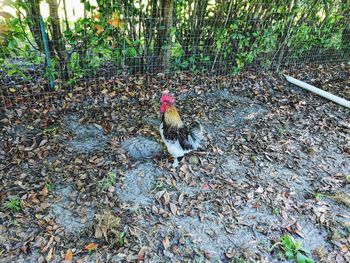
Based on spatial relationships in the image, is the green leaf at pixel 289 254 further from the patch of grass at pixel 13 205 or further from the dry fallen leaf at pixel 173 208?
the patch of grass at pixel 13 205

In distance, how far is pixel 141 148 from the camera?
3.33 meters

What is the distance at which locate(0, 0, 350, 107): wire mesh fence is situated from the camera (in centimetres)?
366

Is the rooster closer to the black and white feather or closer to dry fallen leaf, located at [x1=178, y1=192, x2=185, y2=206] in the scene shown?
the black and white feather

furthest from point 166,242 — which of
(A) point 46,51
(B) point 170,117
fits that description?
(A) point 46,51

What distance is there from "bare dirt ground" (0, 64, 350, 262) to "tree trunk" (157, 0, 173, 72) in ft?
1.09

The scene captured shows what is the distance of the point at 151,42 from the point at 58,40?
1.41m

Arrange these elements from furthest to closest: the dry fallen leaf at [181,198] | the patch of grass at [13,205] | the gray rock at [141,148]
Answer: the gray rock at [141,148] → the dry fallen leaf at [181,198] → the patch of grass at [13,205]

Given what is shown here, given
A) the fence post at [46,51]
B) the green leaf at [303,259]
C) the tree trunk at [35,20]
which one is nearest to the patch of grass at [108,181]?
the fence post at [46,51]

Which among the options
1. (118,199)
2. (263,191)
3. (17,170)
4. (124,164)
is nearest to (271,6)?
(263,191)

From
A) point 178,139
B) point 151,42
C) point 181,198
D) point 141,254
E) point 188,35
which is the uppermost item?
point 188,35

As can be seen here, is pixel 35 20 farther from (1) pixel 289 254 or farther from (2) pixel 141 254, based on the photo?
(1) pixel 289 254

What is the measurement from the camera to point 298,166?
348 centimetres

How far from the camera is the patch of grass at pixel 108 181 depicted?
2864mm

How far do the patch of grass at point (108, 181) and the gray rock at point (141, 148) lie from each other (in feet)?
1.29
